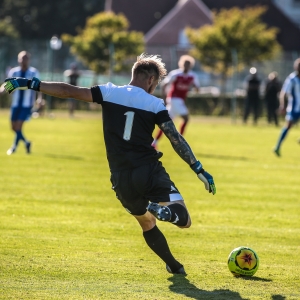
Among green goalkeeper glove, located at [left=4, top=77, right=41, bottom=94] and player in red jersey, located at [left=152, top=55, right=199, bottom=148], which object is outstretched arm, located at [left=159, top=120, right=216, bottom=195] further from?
player in red jersey, located at [left=152, top=55, right=199, bottom=148]

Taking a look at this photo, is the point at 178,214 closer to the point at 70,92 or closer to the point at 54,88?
the point at 70,92

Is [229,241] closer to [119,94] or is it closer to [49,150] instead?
[119,94]

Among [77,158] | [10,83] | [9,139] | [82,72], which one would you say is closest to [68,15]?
[82,72]

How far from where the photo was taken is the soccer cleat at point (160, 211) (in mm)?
6109

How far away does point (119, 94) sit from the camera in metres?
6.46

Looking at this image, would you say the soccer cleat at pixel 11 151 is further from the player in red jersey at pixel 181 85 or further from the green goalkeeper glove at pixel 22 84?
the green goalkeeper glove at pixel 22 84

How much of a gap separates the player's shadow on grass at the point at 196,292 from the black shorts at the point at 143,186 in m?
0.71

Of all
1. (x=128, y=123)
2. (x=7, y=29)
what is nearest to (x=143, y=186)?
(x=128, y=123)

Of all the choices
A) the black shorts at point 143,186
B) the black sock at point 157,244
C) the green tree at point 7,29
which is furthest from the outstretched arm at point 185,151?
the green tree at point 7,29

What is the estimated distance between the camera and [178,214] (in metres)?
6.29

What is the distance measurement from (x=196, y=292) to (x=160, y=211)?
0.71 meters

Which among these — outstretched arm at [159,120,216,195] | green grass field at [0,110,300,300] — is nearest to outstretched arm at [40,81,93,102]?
outstretched arm at [159,120,216,195]

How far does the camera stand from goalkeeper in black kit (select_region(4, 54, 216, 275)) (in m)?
6.42

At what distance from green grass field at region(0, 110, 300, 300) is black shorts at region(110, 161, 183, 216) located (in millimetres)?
676
